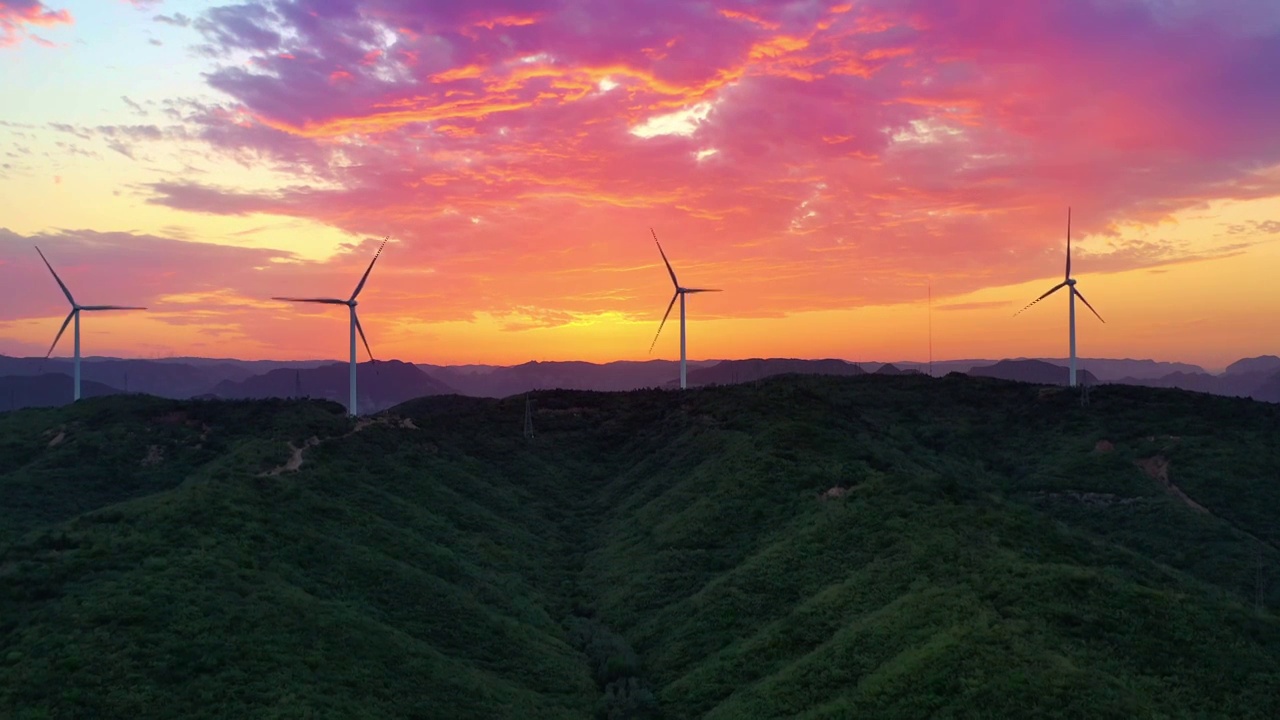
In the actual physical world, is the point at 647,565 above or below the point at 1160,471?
below

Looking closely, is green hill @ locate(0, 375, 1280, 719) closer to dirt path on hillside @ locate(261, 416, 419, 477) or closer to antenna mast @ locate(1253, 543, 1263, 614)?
dirt path on hillside @ locate(261, 416, 419, 477)

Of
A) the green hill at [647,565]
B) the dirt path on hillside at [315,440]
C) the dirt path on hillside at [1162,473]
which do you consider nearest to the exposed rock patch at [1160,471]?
the dirt path on hillside at [1162,473]

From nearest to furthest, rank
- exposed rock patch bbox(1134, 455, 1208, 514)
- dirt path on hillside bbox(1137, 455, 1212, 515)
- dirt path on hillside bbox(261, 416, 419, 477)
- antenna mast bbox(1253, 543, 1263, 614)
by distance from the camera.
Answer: antenna mast bbox(1253, 543, 1263, 614) → dirt path on hillside bbox(261, 416, 419, 477) → dirt path on hillside bbox(1137, 455, 1212, 515) → exposed rock patch bbox(1134, 455, 1208, 514)

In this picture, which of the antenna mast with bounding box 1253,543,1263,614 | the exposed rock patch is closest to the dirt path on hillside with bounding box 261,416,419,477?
the antenna mast with bounding box 1253,543,1263,614

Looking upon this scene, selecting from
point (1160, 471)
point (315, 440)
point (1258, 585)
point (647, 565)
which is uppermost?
point (315, 440)

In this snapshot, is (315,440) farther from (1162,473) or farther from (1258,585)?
(1162,473)

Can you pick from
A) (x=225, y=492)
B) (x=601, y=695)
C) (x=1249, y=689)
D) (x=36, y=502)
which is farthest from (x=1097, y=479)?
(x=36, y=502)

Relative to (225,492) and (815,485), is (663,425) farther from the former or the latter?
(225,492)

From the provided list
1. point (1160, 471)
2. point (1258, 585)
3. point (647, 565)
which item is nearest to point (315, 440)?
point (647, 565)

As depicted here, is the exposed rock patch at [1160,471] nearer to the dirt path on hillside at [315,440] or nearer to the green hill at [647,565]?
the green hill at [647,565]
